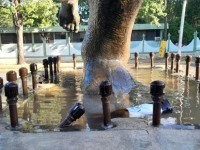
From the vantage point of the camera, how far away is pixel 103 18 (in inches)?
249

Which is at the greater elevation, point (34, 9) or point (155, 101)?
point (34, 9)

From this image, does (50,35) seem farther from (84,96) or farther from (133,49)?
(84,96)

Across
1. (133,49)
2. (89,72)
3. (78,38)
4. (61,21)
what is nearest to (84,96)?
(89,72)

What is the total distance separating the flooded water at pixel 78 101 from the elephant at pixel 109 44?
372 mm

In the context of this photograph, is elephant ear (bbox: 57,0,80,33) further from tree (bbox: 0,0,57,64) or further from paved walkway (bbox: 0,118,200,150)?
tree (bbox: 0,0,57,64)

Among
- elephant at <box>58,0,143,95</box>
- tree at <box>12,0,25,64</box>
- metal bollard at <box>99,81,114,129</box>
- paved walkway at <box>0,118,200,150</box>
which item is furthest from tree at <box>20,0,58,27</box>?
paved walkway at <box>0,118,200,150</box>

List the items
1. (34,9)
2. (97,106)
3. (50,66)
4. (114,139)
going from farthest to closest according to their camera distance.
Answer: (34,9)
(50,66)
(97,106)
(114,139)

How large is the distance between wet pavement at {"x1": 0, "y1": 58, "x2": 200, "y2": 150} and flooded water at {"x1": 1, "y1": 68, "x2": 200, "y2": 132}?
310 mm

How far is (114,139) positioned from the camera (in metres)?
3.80

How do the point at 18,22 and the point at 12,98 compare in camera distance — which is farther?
the point at 18,22

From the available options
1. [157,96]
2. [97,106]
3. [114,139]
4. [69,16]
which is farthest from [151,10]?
[114,139]

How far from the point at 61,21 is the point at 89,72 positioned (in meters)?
1.89

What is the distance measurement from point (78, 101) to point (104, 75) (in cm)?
80

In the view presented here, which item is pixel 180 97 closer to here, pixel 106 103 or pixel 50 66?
pixel 106 103
